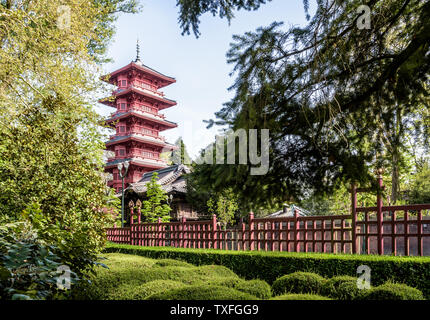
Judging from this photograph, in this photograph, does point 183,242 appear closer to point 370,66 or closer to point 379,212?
→ point 379,212

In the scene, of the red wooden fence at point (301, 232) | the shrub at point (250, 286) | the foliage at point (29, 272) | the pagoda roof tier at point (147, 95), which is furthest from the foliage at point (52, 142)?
the pagoda roof tier at point (147, 95)

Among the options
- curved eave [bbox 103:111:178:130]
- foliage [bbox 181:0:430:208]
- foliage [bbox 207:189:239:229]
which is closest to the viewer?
foliage [bbox 181:0:430:208]

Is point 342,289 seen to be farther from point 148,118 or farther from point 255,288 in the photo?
point 148,118

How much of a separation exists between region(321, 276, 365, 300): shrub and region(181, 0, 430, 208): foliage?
1.28 metres

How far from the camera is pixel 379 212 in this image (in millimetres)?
6094

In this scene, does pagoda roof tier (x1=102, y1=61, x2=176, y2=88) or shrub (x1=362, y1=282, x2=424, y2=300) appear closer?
shrub (x1=362, y1=282, x2=424, y2=300)

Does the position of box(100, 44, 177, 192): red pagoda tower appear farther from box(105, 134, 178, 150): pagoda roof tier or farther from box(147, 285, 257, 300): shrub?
box(147, 285, 257, 300): shrub

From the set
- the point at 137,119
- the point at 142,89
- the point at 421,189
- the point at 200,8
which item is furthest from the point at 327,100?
the point at 142,89

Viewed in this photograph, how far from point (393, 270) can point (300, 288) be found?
1.73 meters

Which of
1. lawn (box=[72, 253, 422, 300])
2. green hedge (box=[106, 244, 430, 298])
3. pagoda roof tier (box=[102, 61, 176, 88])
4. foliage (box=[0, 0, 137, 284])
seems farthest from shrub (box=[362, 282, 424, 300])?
pagoda roof tier (box=[102, 61, 176, 88])

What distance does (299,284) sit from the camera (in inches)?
167

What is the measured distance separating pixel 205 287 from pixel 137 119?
73.1 feet

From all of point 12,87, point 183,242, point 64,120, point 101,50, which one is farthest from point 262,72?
point 101,50

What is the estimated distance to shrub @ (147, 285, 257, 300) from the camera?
3.15 metres
